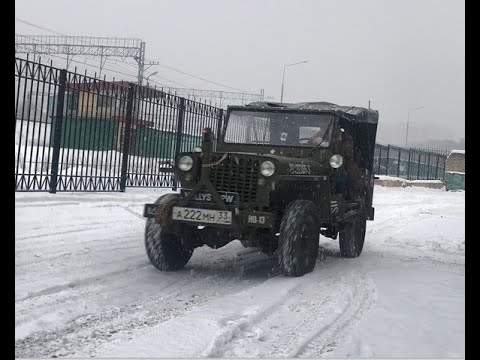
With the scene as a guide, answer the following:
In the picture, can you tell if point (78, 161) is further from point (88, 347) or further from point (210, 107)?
point (88, 347)

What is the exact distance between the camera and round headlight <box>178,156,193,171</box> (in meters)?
6.27

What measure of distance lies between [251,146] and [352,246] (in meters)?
2.40

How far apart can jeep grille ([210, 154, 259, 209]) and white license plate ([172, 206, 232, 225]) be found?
0.79 feet

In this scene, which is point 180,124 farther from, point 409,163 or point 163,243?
point 409,163

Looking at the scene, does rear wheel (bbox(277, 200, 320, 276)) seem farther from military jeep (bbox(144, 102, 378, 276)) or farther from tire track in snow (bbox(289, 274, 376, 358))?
tire track in snow (bbox(289, 274, 376, 358))

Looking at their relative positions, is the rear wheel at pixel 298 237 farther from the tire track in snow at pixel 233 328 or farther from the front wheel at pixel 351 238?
the front wheel at pixel 351 238

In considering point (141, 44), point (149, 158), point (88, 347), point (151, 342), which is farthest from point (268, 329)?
point (141, 44)

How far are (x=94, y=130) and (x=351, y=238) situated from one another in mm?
6730

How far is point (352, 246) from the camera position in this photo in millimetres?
8422

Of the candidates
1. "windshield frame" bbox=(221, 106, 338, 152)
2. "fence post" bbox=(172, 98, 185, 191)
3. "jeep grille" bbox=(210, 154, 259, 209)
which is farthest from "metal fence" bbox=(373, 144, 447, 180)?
"jeep grille" bbox=(210, 154, 259, 209)

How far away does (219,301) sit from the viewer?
17.1 feet

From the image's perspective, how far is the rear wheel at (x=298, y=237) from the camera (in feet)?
19.6

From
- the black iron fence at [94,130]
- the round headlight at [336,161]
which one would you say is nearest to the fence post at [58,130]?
the black iron fence at [94,130]
